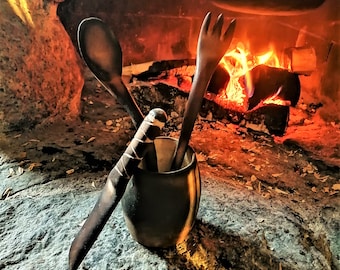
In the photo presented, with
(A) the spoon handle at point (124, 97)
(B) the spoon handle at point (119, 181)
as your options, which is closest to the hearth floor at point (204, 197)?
(B) the spoon handle at point (119, 181)

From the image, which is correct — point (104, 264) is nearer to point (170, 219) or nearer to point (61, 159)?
point (170, 219)

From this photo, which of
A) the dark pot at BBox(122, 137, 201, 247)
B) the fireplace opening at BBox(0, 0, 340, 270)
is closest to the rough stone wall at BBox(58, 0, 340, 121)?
the fireplace opening at BBox(0, 0, 340, 270)

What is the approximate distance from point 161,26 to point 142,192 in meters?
0.91

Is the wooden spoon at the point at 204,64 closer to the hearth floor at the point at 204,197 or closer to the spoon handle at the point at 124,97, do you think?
the spoon handle at the point at 124,97

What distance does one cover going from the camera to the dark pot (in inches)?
25.5

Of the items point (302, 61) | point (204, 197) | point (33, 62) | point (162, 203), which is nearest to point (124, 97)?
point (162, 203)

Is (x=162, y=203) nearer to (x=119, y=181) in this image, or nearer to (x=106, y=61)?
(x=119, y=181)

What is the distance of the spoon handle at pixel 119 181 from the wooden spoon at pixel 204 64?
0.07 meters

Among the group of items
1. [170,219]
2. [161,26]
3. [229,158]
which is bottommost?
[229,158]

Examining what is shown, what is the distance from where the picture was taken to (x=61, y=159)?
1.01 m

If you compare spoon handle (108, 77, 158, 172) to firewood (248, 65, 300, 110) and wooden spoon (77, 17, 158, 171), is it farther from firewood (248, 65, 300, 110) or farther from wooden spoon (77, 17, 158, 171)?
firewood (248, 65, 300, 110)

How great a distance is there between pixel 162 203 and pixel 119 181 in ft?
0.28

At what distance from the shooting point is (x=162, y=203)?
0.65 metres

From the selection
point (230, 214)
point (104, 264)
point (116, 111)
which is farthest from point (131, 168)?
point (116, 111)
